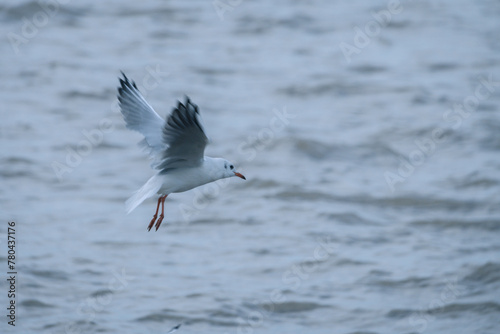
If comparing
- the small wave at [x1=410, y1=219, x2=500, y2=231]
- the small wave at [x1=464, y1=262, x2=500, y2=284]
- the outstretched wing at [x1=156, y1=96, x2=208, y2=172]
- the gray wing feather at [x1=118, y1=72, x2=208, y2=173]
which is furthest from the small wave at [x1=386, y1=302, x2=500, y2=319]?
the outstretched wing at [x1=156, y1=96, x2=208, y2=172]

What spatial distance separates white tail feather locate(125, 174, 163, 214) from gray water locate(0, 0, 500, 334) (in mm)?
3192

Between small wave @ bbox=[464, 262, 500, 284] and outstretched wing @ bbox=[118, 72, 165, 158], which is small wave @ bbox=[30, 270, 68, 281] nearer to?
outstretched wing @ bbox=[118, 72, 165, 158]

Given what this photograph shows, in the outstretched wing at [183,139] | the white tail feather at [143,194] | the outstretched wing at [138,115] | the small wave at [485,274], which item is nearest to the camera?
the outstretched wing at [183,139]

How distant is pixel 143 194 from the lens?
6.05 metres

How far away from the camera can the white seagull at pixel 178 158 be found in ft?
19.1

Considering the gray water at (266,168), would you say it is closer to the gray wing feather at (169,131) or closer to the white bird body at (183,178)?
the gray wing feather at (169,131)

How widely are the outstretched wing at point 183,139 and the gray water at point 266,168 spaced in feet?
10.9

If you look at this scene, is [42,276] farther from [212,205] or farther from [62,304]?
[212,205]

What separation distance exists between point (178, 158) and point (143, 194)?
1.26 ft

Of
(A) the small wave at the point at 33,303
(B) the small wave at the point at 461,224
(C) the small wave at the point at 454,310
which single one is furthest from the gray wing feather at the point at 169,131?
(B) the small wave at the point at 461,224

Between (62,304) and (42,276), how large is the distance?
0.66m

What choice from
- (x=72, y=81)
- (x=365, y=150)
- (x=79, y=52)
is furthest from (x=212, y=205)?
(x=79, y=52)

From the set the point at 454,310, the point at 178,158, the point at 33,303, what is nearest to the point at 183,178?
the point at 178,158

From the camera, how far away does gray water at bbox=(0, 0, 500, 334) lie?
9656 mm
